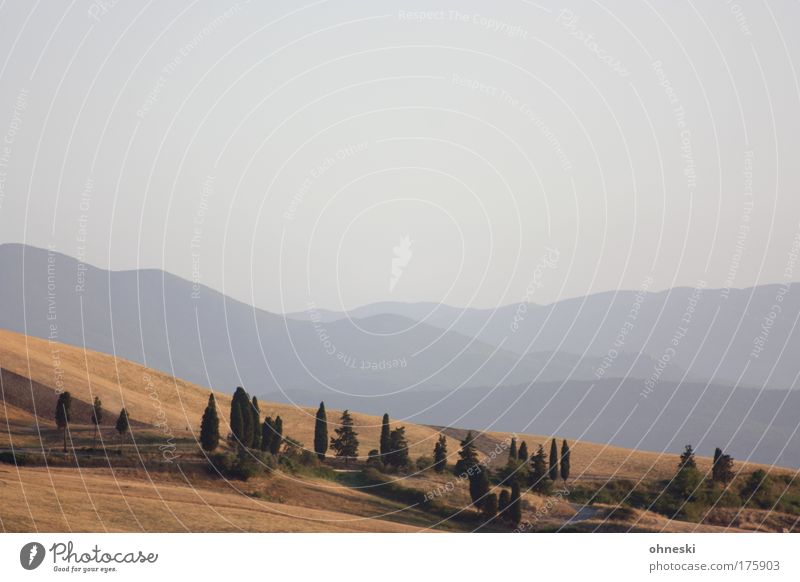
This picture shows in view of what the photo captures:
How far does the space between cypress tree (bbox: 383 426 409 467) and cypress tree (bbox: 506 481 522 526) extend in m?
13.6

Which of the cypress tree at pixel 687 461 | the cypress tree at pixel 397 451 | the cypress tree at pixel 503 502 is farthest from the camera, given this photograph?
the cypress tree at pixel 687 461

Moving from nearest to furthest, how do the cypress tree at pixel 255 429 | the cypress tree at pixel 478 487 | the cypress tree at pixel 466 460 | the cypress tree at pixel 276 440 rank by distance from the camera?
the cypress tree at pixel 478 487, the cypress tree at pixel 255 429, the cypress tree at pixel 276 440, the cypress tree at pixel 466 460

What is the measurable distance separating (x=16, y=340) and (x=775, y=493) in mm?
74934

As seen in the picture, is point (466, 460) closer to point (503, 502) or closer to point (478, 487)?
point (478, 487)

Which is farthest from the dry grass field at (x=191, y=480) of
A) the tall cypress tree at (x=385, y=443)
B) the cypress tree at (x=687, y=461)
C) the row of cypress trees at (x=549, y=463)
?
the tall cypress tree at (x=385, y=443)

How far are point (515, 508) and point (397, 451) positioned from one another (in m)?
16.5

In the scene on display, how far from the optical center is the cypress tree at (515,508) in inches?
2933

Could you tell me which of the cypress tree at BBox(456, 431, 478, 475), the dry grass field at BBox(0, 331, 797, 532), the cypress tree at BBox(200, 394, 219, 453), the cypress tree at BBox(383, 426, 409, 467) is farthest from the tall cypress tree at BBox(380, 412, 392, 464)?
the cypress tree at BBox(200, 394, 219, 453)

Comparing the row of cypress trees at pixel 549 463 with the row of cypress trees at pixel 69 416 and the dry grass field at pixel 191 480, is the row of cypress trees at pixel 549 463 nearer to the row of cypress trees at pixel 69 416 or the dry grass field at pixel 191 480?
the dry grass field at pixel 191 480

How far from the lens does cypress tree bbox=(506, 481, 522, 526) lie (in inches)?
2933

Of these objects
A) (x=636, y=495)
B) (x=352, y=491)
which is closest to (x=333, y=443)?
(x=352, y=491)

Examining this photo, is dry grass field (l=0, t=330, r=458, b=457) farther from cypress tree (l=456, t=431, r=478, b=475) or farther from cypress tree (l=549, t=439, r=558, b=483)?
cypress tree (l=549, t=439, r=558, b=483)

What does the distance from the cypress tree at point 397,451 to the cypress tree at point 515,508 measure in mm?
13598

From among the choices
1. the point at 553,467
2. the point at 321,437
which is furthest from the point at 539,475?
the point at 321,437
